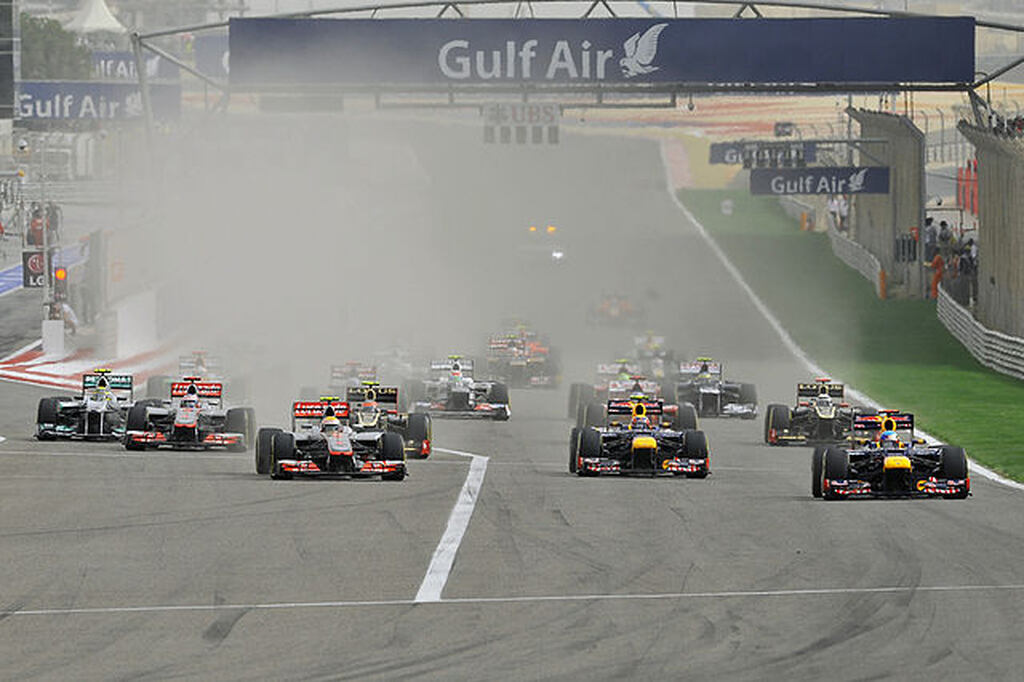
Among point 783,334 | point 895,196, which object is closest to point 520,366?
point 783,334

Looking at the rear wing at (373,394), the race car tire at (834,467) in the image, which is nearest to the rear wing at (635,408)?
the rear wing at (373,394)

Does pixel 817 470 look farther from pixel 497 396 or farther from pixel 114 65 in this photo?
pixel 114 65

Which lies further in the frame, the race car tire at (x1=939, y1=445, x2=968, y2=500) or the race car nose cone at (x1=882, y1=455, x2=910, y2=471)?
the race car tire at (x1=939, y1=445, x2=968, y2=500)

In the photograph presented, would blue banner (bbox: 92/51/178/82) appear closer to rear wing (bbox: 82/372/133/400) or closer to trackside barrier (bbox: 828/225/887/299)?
trackside barrier (bbox: 828/225/887/299)

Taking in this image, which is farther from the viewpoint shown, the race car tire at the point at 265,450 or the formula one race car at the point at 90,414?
the formula one race car at the point at 90,414

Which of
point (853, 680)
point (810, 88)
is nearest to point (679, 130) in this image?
point (810, 88)

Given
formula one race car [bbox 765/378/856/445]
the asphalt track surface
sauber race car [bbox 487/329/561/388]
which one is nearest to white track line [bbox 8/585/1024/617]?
the asphalt track surface

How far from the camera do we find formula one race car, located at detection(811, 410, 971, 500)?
78.2 feet

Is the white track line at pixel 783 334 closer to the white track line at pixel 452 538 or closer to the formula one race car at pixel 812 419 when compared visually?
the formula one race car at pixel 812 419

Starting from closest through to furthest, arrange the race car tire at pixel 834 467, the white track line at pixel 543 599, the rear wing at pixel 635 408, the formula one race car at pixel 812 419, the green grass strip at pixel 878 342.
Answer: the white track line at pixel 543 599
the race car tire at pixel 834 467
the rear wing at pixel 635 408
the formula one race car at pixel 812 419
the green grass strip at pixel 878 342

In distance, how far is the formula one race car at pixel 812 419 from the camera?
31.4 m

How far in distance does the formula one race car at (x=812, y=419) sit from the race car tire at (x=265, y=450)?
8.84m

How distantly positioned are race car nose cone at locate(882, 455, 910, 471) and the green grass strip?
450 cm

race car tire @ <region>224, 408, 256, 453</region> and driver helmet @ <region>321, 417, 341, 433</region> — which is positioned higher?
driver helmet @ <region>321, 417, 341, 433</region>
